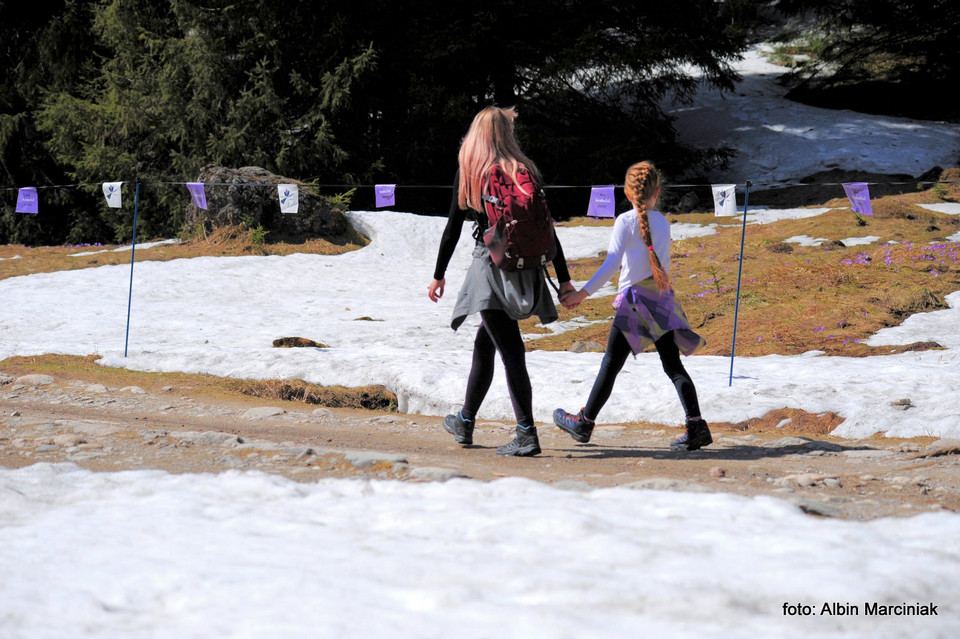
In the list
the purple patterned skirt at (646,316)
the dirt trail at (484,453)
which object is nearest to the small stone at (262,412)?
the dirt trail at (484,453)

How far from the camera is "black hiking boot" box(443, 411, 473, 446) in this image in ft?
17.2

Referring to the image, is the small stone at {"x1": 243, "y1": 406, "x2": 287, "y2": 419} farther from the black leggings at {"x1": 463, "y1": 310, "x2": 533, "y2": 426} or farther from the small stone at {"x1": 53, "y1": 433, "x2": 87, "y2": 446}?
the black leggings at {"x1": 463, "y1": 310, "x2": 533, "y2": 426}

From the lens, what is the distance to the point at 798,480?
4203 millimetres

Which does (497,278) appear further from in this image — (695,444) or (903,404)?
(903,404)

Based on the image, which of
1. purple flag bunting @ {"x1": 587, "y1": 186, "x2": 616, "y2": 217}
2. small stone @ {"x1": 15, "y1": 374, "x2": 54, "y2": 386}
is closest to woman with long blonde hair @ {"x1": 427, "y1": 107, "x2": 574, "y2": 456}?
small stone @ {"x1": 15, "y1": 374, "x2": 54, "y2": 386}

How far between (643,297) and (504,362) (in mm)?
917

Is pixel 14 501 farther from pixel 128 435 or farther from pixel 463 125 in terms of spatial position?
pixel 463 125

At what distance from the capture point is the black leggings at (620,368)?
5.03 meters

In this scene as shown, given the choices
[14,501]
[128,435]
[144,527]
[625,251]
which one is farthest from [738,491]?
[128,435]

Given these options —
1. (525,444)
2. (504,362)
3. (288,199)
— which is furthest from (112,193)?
(525,444)

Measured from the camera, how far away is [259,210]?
54.6ft

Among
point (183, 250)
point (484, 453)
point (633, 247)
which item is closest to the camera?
point (633, 247)

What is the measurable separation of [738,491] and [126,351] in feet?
24.2

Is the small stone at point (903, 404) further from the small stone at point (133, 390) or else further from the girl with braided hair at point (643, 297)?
the small stone at point (133, 390)
